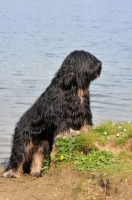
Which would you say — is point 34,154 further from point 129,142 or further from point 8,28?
point 8,28

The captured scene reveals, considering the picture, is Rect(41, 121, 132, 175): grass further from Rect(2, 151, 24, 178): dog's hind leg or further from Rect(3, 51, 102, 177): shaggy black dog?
Rect(2, 151, 24, 178): dog's hind leg

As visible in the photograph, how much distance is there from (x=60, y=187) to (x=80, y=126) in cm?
137

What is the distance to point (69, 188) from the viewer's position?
22.6 ft

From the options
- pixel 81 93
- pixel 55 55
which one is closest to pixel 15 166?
pixel 81 93

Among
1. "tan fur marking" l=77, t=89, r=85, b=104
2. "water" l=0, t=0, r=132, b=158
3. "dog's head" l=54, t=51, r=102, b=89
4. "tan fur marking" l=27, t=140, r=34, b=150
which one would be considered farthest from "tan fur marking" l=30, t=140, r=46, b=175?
"water" l=0, t=0, r=132, b=158

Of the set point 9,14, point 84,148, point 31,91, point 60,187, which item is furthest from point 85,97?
point 9,14

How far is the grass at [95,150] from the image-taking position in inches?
281

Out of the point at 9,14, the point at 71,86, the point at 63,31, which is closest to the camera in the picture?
the point at 71,86

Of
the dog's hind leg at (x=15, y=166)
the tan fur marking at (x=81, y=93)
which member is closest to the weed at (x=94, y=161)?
the tan fur marking at (x=81, y=93)

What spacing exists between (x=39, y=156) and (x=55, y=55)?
13.3 meters

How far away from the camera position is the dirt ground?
635 cm

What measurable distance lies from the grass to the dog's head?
2.15 feet

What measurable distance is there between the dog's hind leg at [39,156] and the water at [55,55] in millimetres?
1943

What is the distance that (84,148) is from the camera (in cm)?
745
